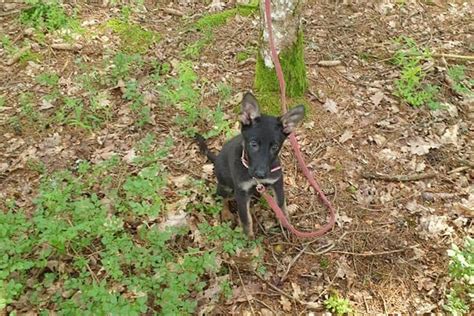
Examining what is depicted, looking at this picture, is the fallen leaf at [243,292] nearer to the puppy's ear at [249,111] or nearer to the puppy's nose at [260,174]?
the puppy's nose at [260,174]

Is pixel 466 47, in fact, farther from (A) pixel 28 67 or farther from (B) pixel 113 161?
(A) pixel 28 67

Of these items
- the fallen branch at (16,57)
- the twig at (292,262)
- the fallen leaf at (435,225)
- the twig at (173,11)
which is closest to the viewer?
the twig at (292,262)

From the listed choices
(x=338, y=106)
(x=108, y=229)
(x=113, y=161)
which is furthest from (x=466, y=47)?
(x=108, y=229)

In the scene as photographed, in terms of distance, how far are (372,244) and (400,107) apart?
2.60 metres

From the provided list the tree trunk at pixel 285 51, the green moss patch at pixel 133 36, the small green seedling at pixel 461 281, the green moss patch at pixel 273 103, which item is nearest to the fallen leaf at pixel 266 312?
the small green seedling at pixel 461 281

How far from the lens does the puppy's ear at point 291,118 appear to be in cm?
425

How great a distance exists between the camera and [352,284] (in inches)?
173

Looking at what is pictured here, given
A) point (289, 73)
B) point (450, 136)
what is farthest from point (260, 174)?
point (450, 136)

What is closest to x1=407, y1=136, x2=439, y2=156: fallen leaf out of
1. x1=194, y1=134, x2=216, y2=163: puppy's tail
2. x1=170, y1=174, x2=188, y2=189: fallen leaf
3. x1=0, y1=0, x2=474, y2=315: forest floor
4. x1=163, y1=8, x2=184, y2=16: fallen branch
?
x1=0, y1=0, x2=474, y2=315: forest floor

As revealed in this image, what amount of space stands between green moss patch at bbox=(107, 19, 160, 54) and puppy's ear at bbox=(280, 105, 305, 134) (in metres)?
3.86

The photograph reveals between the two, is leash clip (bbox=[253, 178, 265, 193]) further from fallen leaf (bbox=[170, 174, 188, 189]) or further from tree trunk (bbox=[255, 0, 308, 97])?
tree trunk (bbox=[255, 0, 308, 97])

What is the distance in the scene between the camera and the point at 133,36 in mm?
7559

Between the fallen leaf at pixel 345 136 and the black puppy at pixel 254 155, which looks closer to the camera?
the black puppy at pixel 254 155

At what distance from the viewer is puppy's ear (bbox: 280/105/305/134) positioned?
425 centimetres
